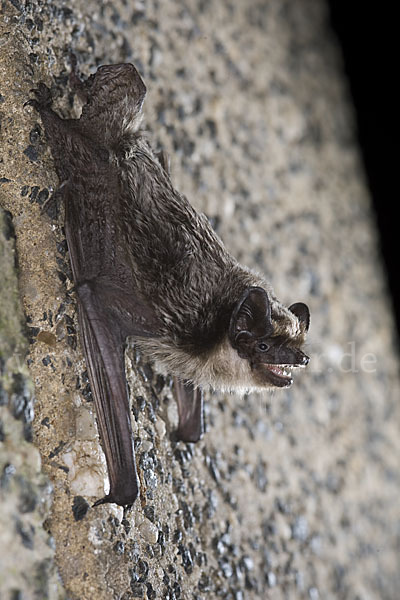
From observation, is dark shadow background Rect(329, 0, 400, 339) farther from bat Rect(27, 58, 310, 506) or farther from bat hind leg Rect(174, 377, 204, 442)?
bat Rect(27, 58, 310, 506)

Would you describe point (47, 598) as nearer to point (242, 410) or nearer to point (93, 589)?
point (93, 589)

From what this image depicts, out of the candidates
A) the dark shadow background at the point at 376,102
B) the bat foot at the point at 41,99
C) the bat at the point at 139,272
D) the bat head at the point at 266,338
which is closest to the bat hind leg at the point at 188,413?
the bat at the point at 139,272

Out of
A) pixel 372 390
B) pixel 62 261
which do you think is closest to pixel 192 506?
pixel 62 261

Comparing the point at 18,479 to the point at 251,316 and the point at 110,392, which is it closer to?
the point at 110,392

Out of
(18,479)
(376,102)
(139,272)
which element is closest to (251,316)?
(139,272)

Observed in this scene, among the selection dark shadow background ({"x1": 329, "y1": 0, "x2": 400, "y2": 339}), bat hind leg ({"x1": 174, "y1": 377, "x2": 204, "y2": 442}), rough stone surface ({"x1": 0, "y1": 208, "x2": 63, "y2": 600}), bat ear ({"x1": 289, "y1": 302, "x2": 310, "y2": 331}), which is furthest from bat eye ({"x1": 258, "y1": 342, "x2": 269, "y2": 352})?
dark shadow background ({"x1": 329, "y1": 0, "x2": 400, "y2": 339})
